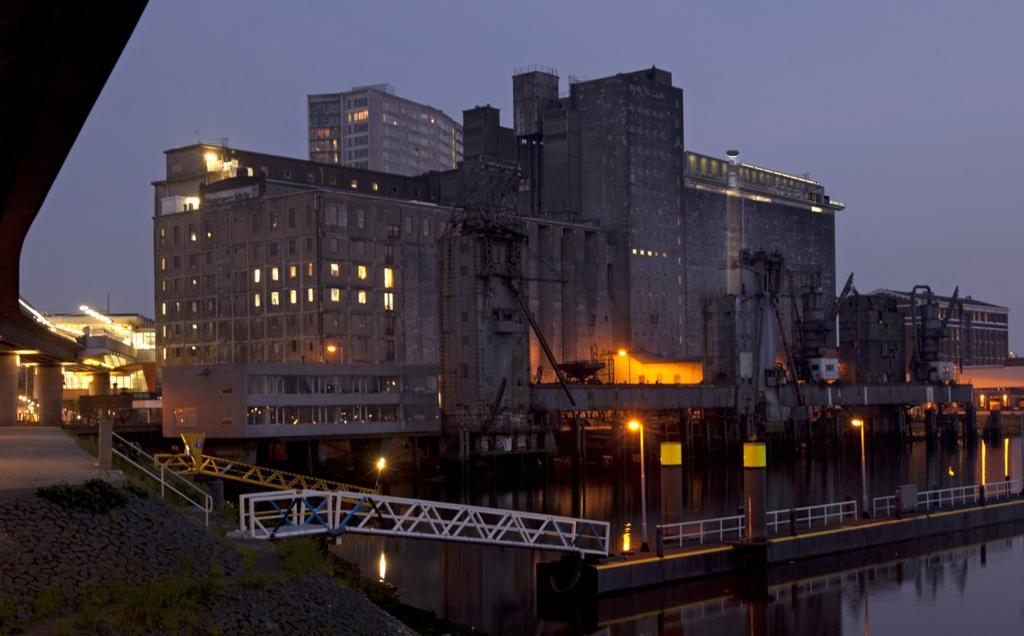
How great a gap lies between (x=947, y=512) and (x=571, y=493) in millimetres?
36645

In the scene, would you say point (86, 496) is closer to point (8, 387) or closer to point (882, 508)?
point (882, 508)

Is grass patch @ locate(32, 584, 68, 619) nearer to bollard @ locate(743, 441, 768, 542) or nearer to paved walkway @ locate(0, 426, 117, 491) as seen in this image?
paved walkway @ locate(0, 426, 117, 491)

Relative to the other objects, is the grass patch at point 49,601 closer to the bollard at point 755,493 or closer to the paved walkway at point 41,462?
the paved walkway at point 41,462

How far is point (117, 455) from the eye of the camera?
44719 mm

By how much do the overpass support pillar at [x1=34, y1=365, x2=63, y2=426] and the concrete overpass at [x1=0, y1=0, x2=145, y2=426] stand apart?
52081 mm

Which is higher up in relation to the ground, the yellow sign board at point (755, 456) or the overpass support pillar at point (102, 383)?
the overpass support pillar at point (102, 383)

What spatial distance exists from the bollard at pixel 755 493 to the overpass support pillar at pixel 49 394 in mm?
55207

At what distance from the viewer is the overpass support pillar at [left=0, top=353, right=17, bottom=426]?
74812mm

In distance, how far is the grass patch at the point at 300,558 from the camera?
1105 inches

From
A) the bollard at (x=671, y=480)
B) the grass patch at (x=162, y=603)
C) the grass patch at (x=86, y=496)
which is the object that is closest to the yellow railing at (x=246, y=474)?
the bollard at (x=671, y=480)

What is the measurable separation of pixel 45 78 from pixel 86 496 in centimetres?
1056

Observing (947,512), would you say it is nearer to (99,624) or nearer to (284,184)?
(99,624)

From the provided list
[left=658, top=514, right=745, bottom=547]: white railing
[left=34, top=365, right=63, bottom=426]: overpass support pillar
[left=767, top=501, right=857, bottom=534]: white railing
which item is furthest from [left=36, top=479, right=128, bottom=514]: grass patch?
[left=34, top=365, right=63, bottom=426]: overpass support pillar

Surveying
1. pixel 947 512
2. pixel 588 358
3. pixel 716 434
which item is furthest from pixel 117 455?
pixel 588 358
